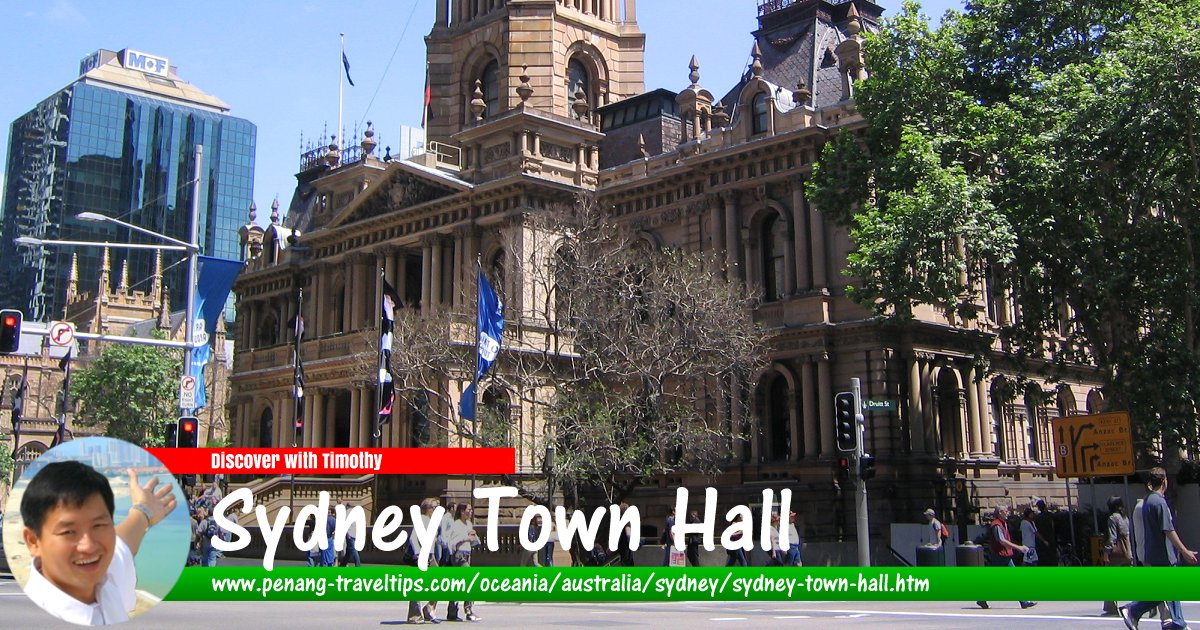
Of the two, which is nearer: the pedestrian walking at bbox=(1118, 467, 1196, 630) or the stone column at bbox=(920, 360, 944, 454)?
the pedestrian walking at bbox=(1118, 467, 1196, 630)

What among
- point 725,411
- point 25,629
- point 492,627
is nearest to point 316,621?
point 492,627

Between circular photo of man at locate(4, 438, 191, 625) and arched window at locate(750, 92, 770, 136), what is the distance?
121ft

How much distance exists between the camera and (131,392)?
226 feet

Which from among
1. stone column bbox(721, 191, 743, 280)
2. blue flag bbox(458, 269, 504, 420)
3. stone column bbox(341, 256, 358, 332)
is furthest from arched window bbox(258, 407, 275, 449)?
blue flag bbox(458, 269, 504, 420)

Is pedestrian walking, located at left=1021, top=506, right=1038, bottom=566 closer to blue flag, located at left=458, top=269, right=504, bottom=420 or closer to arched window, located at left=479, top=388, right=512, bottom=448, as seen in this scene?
blue flag, located at left=458, top=269, right=504, bottom=420

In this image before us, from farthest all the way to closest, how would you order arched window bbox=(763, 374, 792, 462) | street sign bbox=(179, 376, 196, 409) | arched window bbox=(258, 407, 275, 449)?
arched window bbox=(258, 407, 275, 449) < arched window bbox=(763, 374, 792, 462) < street sign bbox=(179, 376, 196, 409)

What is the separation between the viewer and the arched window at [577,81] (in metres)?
54.6

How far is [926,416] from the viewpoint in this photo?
39.8 m

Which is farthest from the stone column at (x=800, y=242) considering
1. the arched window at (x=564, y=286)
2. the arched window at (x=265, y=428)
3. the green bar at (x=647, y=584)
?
the arched window at (x=265, y=428)

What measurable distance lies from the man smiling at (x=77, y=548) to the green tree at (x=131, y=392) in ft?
215

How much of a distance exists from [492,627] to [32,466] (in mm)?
9094

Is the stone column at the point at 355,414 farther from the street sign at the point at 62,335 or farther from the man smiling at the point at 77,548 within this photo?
the man smiling at the point at 77,548

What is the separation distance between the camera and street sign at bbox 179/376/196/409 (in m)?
26.8

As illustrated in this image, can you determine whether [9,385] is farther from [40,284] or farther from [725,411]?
[725,411]
